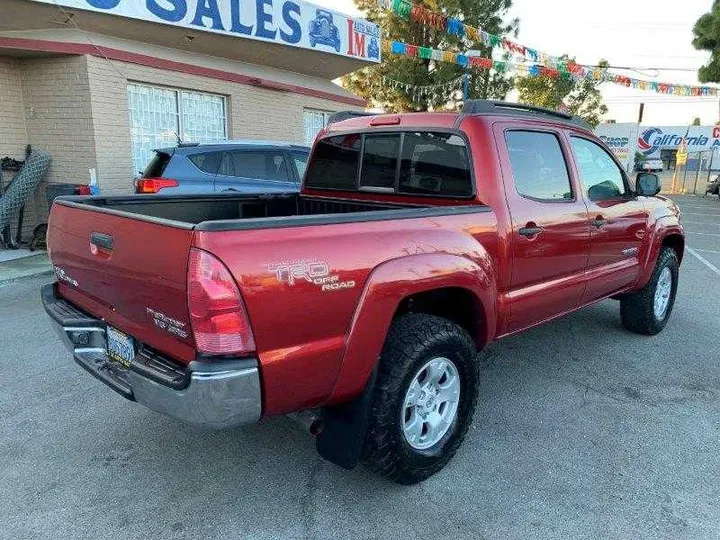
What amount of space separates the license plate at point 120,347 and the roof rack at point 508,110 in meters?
2.26

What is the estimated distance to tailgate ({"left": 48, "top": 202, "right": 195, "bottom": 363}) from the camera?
85.6 inches

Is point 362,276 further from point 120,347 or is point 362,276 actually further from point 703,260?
point 703,260

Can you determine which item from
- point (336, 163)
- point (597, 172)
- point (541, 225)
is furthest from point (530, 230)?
point (336, 163)

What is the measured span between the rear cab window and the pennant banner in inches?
428

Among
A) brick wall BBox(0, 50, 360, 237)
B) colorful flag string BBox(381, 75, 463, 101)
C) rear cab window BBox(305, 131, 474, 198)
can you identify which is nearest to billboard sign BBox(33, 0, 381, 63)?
brick wall BBox(0, 50, 360, 237)

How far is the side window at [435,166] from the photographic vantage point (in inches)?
131

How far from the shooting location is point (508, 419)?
3.56m

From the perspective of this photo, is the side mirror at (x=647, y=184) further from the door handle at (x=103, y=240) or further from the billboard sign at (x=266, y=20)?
the billboard sign at (x=266, y=20)

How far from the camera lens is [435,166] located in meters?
3.48

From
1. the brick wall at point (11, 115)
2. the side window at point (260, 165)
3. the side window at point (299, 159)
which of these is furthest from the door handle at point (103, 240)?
the brick wall at point (11, 115)

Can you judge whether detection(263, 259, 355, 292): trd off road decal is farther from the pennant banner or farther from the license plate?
the pennant banner

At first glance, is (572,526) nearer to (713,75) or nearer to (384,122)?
(384,122)

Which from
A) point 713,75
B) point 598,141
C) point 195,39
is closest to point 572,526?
point 598,141

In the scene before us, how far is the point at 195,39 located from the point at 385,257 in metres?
8.80
